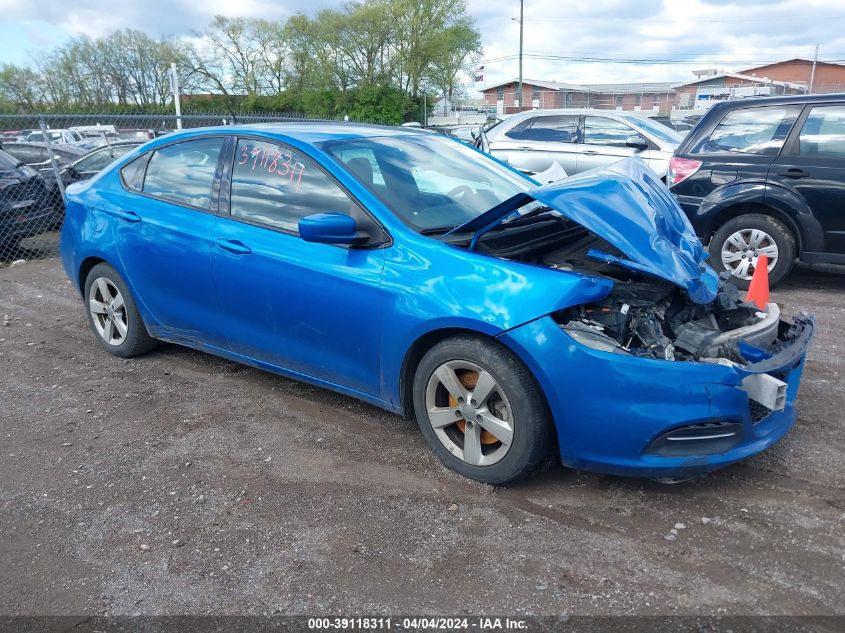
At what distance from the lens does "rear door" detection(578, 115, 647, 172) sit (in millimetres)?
10109

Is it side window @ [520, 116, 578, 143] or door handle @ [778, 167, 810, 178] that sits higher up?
side window @ [520, 116, 578, 143]

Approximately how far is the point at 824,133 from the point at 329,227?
516 cm

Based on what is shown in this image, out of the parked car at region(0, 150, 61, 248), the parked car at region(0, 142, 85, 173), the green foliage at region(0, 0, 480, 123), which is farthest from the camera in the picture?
the green foliage at region(0, 0, 480, 123)

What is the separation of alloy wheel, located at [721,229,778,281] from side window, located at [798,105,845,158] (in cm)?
83

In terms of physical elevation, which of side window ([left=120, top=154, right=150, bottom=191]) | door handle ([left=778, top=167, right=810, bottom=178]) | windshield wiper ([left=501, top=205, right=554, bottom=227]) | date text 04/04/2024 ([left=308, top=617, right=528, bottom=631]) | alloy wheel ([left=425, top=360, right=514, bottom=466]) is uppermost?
side window ([left=120, top=154, right=150, bottom=191])

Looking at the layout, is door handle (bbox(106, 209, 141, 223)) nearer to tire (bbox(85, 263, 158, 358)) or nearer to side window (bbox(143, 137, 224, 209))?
side window (bbox(143, 137, 224, 209))

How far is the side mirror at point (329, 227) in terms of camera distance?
127 inches

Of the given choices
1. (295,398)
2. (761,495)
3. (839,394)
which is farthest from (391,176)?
(839,394)

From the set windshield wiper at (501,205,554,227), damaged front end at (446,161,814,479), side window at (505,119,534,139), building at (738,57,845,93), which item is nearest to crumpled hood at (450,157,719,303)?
damaged front end at (446,161,814,479)

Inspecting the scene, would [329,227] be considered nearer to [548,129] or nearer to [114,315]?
[114,315]

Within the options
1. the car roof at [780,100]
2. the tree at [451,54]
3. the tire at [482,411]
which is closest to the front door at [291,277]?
the tire at [482,411]

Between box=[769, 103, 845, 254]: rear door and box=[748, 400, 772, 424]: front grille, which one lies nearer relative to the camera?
box=[748, 400, 772, 424]: front grille

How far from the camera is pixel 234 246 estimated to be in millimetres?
3812

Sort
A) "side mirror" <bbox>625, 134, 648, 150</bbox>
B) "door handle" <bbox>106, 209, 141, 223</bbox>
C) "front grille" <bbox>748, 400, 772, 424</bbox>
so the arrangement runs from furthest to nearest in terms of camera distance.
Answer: "side mirror" <bbox>625, 134, 648, 150</bbox> < "door handle" <bbox>106, 209, 141, 223</bbox> < "front grille" <bbox>748, 400, 772, 424</bbox>
